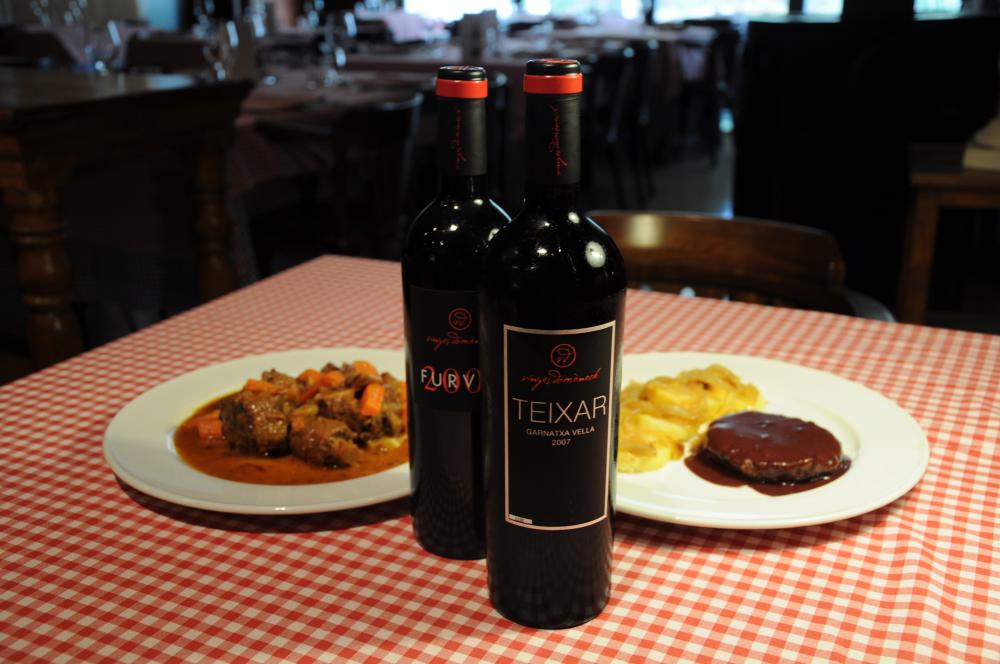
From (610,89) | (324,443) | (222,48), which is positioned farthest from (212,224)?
(610,89)

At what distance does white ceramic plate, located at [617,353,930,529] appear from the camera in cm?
76

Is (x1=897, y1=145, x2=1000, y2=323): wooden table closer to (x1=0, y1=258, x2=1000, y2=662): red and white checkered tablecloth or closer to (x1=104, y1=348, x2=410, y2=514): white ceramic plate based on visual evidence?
(x1=0, y1=258, x2=1000, y2=662): red and white checkered tablecloth

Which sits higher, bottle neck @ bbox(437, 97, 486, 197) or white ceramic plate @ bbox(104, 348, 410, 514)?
bottle neck @ bbox(437, 97, 486, 197)

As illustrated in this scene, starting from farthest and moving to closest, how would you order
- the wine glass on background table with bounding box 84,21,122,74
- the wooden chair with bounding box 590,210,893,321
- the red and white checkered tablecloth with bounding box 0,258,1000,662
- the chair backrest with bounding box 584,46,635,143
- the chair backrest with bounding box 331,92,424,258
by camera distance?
1. the chair backrest with bounding box 584,46,635,143
2. the wine glass on background table with bounding box 84,21,122,74
3. the chair backrest with bounding box 331,92,424,258
4. the wooden chair with bounding box 590,210,893,321
5. the red and white checkered tablecloth with bounding box 0,258,1000,662

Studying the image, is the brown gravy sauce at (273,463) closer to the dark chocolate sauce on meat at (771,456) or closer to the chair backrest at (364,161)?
the dark chocolate sauce on meat at (771,456)

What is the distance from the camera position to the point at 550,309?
59 cm

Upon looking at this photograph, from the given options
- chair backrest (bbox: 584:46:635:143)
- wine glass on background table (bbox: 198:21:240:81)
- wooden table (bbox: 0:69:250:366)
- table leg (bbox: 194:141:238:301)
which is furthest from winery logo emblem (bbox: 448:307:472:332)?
chair backrest (bbox: 584:46:635:143)

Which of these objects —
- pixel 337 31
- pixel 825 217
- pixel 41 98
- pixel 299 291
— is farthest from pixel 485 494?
pixel 337 31

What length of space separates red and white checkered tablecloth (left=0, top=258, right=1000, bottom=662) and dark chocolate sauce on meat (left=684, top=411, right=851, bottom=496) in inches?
1.8

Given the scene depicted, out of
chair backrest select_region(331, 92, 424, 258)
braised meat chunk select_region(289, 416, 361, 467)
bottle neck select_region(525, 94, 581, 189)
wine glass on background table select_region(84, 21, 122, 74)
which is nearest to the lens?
bottle neck select_region(525, 94, 581, 189)

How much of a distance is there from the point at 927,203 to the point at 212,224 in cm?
202

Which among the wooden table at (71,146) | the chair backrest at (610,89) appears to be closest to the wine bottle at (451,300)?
the wooden table at (71,146)

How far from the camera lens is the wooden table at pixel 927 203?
2.68m

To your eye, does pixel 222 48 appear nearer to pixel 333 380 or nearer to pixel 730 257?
pixel 730 257
